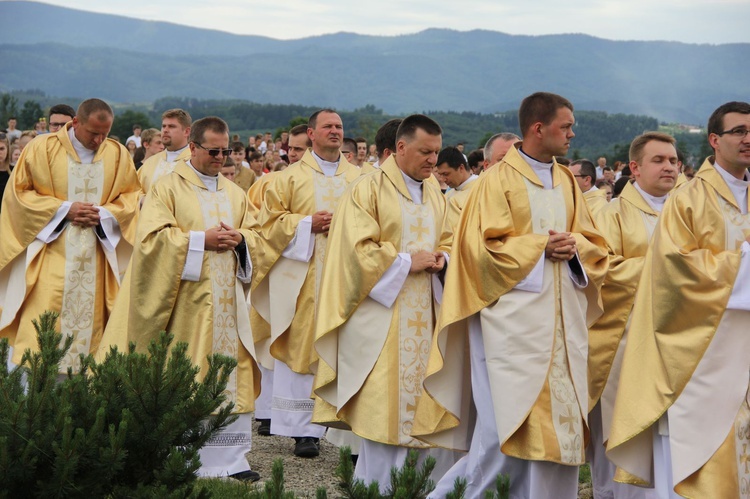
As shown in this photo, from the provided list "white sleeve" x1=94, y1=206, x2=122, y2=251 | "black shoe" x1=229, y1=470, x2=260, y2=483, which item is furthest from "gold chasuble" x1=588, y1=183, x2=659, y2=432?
"white sleeve" x1=94, y1=206, x2=122, y2=251

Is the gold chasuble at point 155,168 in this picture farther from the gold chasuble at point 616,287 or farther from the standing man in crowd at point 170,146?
the gold chasuble at point 616,287

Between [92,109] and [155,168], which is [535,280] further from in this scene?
[155,168]

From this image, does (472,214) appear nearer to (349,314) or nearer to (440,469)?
(349,314)

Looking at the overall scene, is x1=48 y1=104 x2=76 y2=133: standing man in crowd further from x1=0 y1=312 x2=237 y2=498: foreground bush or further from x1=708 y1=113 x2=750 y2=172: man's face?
x1=708 y1=113 x2=750 y2=172: man's face

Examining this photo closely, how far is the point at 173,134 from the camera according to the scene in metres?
10.7

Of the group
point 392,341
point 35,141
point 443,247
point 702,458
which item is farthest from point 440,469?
point 35,141

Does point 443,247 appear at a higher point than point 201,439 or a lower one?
higher

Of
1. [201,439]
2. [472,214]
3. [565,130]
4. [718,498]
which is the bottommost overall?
[718,498]

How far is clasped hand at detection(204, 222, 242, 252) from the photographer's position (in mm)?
7539

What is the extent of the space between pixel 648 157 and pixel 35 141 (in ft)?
16.6

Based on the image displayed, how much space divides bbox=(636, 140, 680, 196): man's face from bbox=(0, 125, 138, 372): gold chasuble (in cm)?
424

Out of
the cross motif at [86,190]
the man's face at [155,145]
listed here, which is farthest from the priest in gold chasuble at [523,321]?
the man's face at [155,145]

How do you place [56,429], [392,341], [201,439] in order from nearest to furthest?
[56,429], [201,439], [392,341]

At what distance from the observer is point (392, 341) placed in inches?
274
